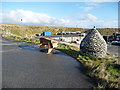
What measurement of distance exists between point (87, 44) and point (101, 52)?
225cm

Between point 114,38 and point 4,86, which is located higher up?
point 114,38

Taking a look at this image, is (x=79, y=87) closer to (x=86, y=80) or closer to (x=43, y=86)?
(x=86, y=80)

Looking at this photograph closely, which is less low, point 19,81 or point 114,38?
point 114,38

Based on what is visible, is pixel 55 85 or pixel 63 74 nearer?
pixel 55 85

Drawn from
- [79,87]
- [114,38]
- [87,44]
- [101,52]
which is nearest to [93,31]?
[87,44]

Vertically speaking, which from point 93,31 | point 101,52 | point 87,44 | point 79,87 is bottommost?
point 79,87

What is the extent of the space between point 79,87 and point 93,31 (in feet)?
33.1

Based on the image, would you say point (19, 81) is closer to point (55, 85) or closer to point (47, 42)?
point (55, 85)

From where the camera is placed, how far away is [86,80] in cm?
818

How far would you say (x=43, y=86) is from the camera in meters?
7.23

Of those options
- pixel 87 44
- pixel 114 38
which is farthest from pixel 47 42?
pixel 114 38

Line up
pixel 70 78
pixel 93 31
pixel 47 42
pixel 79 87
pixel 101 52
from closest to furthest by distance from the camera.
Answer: pixel 79 87, pixel 70 78, pixel 101 52, pixel 93 31, pixel 47 42

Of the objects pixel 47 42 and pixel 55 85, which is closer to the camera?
pixel 55 85

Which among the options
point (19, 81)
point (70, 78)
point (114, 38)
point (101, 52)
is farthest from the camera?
point (114, 38)
